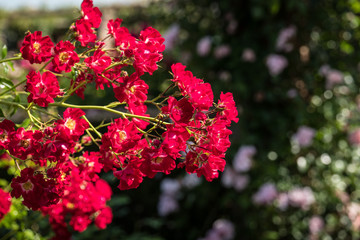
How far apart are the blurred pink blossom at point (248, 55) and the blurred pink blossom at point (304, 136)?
50 centimetres

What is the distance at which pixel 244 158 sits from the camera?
2686mm

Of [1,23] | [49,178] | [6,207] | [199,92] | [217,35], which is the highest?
[199,92]

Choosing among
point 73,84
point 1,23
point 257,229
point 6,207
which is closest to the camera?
point 73,84

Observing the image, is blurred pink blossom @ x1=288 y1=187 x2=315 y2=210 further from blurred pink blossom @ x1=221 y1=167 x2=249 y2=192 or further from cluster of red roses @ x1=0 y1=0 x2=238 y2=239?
cluster of red roses @ x1=0 y1=0 x2=238 y2=239


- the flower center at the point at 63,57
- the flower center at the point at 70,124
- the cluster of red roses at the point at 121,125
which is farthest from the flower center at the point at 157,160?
the flower center at the point at 63,57

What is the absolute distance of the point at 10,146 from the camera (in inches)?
37.0

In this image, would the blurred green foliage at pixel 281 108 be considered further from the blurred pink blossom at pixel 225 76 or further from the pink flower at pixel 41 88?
the pink flower at pixel 41 88

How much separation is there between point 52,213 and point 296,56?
183 centimetres

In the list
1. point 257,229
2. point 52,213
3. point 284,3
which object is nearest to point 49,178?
point 52,213

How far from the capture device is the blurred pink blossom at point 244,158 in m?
2.69

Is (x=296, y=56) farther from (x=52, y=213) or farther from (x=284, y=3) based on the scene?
(x=52, y=213)

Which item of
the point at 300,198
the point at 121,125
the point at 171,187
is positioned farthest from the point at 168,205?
the point at 121,125

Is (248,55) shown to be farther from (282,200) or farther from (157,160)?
(157,160)

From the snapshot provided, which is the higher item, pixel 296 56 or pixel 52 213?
pixel 52 213
